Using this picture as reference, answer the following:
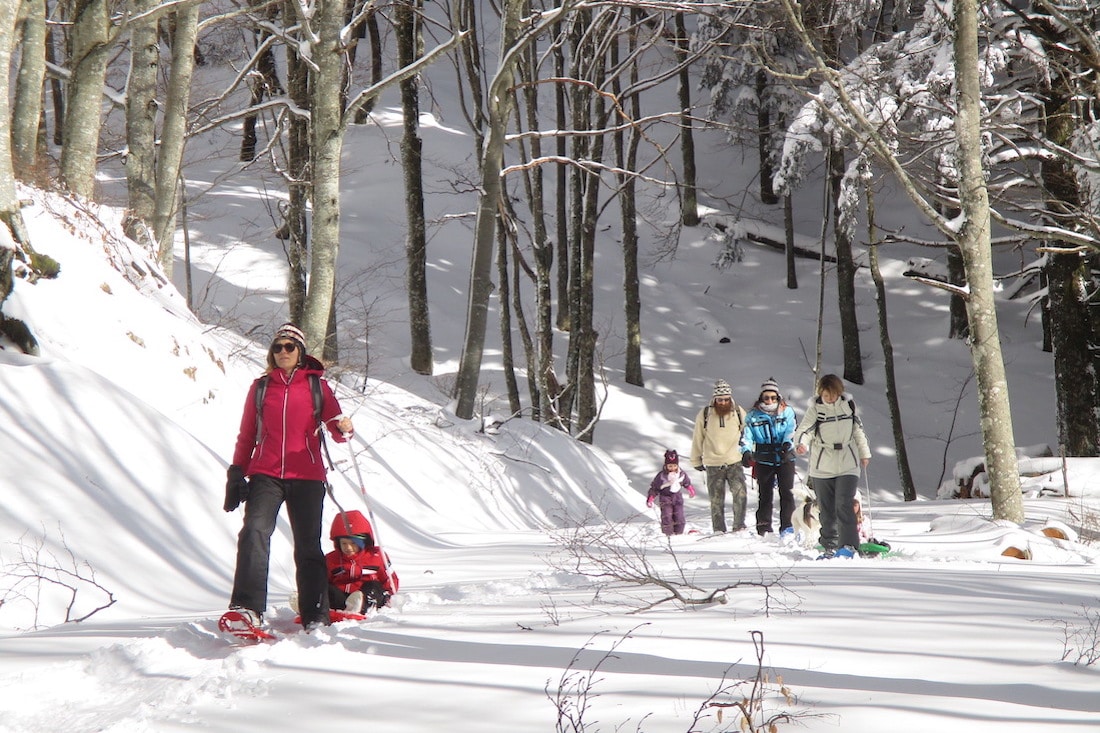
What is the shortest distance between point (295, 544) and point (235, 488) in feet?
1.42

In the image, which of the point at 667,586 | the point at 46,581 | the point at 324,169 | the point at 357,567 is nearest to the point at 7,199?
the point at 46,581

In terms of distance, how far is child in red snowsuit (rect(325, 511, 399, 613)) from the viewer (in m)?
5.63

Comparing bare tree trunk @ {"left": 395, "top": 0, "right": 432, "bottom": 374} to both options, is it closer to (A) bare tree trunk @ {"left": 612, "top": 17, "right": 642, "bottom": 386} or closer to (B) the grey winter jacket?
(A) bare tree trunk @ {"left": 612, "top": 17, "right": 642, "bottom": 386}

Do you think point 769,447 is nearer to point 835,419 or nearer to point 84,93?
point 835,419

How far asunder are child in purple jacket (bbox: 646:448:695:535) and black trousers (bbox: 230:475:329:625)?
672 cm

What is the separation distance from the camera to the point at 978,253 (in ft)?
32.6

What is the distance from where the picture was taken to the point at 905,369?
90.7 ft

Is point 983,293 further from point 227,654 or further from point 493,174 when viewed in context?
point 227,654

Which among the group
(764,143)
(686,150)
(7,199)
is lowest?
(7,199)

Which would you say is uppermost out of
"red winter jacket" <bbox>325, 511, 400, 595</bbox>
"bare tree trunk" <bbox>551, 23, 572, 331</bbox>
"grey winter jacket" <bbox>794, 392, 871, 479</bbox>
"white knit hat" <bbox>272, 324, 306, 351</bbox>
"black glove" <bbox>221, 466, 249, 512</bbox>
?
"bare tree trunk" <bbox>551, 23, 572, 331</bbox>

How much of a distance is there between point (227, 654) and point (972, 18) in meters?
9.62

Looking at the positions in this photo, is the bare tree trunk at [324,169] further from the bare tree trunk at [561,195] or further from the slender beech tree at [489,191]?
the bare tree trunk at [561,195]

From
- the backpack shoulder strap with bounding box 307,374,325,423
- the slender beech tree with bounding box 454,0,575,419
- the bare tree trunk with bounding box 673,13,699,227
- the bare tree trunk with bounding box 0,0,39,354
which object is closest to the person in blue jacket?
the slender beech tree with bounding box 454,0,575,419

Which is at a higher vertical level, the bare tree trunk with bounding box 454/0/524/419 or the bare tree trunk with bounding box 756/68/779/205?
the bare tree trunk with bounding box 756/68/779/205
